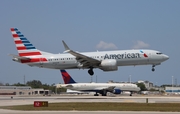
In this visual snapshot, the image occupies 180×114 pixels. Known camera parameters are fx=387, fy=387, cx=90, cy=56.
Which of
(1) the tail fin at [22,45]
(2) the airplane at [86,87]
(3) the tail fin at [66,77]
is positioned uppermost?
(1) the tail fin at [22,45]

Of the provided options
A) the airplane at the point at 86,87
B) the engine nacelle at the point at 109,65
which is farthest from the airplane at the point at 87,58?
the airplane at the point at 86,87

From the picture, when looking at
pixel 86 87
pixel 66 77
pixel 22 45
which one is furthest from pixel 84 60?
pixel 66 77

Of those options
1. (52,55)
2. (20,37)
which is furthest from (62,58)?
(20,37)

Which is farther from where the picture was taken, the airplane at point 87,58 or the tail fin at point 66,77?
the tail fin at point 66,77

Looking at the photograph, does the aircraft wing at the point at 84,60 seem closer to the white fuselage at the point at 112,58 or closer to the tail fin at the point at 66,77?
the white fuselage at the point at 112,58

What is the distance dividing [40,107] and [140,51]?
27474 millimetres

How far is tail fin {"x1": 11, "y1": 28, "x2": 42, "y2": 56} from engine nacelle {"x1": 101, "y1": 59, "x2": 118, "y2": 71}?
13.2 meters

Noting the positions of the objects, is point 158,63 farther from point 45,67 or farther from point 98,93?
point 98,93

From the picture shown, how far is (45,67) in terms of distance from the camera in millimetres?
73062

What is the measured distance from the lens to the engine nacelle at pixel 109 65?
6812 cm

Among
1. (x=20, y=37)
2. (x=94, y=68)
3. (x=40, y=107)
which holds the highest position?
(x=20, y=37)

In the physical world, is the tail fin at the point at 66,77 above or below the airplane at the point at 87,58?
below

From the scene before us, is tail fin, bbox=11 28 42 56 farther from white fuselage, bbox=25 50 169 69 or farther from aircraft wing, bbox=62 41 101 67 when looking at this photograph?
aircraft wing, bbox=62 41 101 67

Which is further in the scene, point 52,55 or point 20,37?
point 20,37
